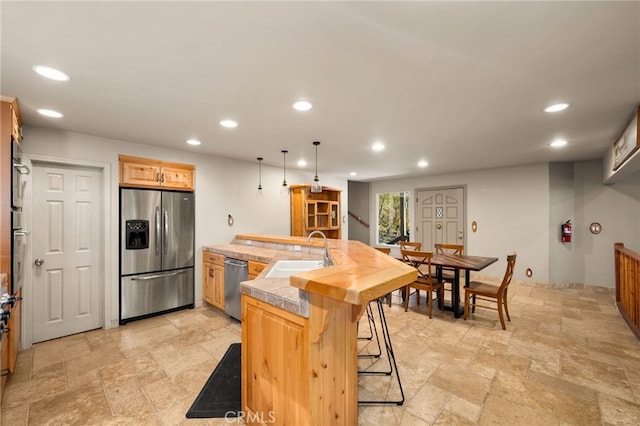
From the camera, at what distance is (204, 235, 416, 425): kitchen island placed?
1310 mm

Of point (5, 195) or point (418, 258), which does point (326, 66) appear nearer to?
point (5, 195)

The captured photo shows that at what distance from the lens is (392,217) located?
320 inches

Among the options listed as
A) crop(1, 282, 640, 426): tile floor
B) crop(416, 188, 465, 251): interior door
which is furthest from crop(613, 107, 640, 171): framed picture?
crop(416, 188, 465, 251): interior door

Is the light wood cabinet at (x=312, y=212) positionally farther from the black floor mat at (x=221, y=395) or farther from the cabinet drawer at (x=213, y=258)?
the black floor mat at (x=221, y=395)

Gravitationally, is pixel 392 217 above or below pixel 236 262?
above

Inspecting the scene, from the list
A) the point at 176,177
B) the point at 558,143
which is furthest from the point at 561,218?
the point at 176,177

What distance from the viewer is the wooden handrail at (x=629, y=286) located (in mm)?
3123

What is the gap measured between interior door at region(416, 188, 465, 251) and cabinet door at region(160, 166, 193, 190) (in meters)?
5.35

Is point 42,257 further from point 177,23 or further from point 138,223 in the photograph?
point 177,23

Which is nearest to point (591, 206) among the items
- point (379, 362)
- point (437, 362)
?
point (437, 362)

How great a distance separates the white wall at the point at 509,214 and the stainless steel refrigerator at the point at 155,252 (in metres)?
5.67

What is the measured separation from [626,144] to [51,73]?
17.3 ft

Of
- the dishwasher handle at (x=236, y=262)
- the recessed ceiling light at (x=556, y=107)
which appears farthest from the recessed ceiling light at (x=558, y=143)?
the dishwasher handle at (x=236, y=262)

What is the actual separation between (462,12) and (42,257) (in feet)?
14.4
